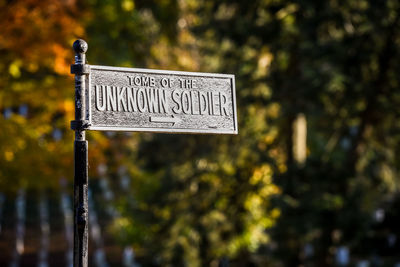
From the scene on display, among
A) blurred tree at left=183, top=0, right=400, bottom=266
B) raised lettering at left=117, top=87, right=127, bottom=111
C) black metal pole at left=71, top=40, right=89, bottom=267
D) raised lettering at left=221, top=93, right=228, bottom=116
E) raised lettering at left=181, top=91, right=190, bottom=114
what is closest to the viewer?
black metal pole at left=71, top=40, right=89, bottom=267

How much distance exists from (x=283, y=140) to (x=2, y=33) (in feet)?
19.3

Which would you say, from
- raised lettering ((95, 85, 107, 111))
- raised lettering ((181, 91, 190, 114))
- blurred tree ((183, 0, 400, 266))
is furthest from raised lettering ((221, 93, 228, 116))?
blurred tree ((183, 0, 400, 266))

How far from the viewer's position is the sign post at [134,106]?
330 cm

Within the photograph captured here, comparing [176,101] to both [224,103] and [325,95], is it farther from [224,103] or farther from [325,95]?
[325,95]

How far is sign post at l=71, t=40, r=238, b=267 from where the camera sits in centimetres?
330

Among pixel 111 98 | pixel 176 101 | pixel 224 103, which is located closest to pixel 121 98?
pixel 111 98

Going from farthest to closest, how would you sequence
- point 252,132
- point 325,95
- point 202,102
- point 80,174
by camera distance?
point 252,132, point 325,95, point 202,102, point 80,174

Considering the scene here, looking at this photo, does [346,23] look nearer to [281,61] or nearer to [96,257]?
[281,61]

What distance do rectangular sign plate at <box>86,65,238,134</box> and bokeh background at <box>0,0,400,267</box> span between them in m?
6.62

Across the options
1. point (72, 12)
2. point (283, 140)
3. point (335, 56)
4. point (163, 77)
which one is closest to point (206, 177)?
point (283, 140)

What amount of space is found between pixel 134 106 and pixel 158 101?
149mm

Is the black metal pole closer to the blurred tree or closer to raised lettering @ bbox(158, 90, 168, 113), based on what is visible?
raised lettering @ bbox(158, 90, 168, 113)

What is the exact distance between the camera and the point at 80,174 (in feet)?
11.0

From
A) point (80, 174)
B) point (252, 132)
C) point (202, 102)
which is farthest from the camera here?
point (252, 132)
